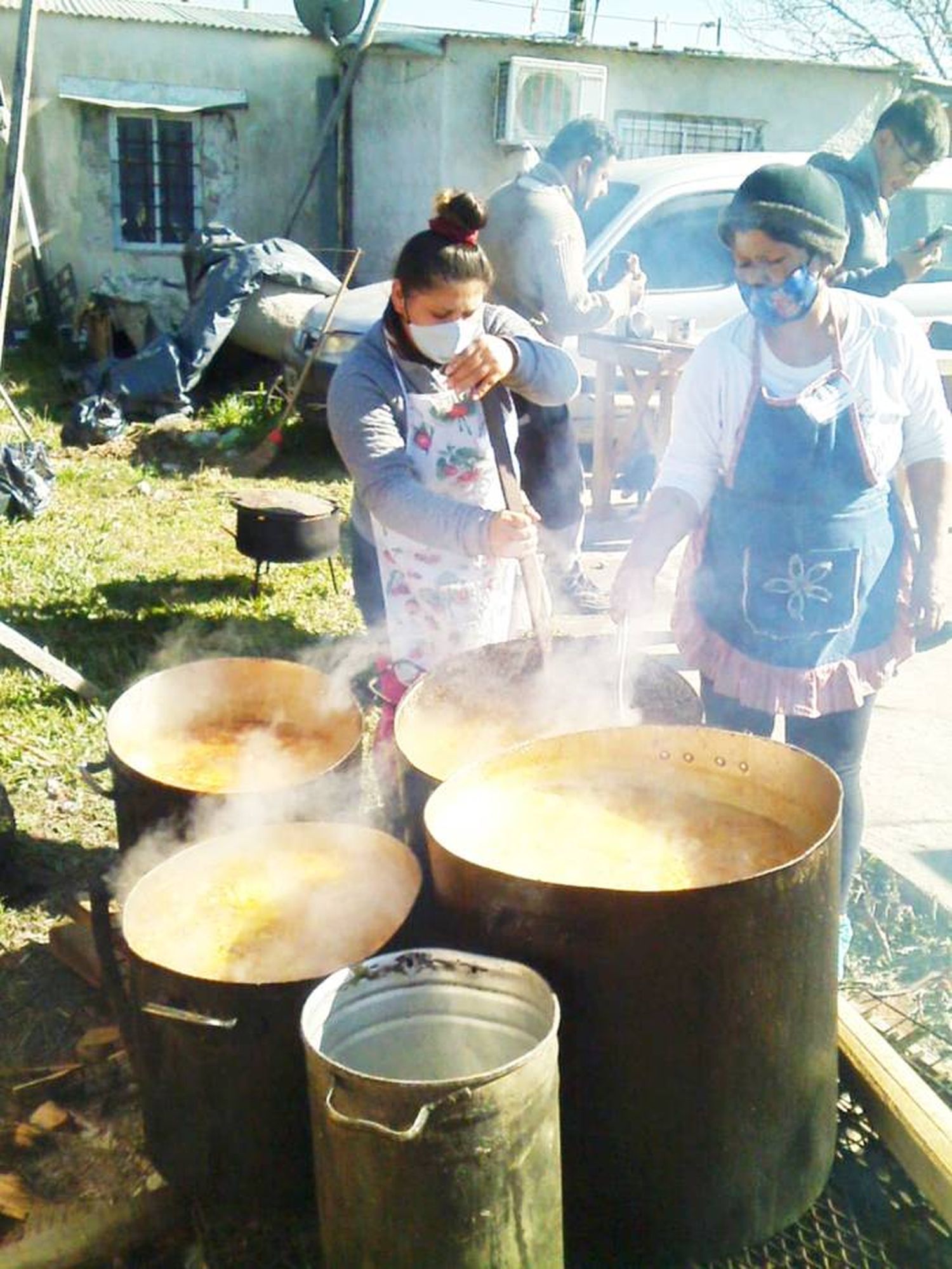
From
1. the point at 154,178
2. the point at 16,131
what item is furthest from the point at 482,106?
the point at 16,131

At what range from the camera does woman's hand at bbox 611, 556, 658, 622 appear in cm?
284

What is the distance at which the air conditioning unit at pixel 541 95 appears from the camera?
1444 centimetres

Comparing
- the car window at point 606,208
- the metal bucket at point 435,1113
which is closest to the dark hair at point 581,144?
the car window at point 606,208

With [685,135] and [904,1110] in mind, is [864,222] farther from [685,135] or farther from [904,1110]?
[685,135]

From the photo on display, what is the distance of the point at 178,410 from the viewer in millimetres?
10438

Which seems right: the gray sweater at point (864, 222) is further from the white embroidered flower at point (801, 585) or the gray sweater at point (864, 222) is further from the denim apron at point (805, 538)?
the white embroidered flower at point (801, 585)

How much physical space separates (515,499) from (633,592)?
370mm

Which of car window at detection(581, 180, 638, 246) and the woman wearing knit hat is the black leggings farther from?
car window at detection(581, 180, 638, 246)

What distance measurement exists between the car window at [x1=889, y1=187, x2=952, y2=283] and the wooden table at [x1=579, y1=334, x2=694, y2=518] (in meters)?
2.85

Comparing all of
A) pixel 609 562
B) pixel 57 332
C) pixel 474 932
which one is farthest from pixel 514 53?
pixel 474 932

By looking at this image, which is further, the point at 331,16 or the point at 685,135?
the point at 685,135

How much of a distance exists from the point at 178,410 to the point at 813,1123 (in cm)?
948

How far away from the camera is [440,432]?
2.99 m

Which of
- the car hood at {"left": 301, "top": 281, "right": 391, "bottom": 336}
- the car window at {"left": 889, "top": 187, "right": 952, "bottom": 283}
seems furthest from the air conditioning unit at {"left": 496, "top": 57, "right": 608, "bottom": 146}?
the car window at {"left": 889, "top": 187, "right": 952, "bottom": 283}
